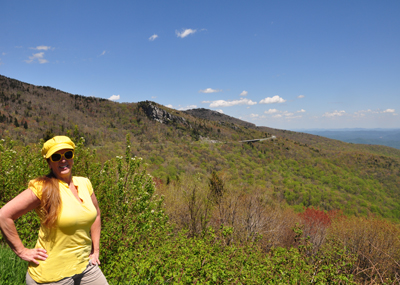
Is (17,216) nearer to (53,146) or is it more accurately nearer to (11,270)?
(53,146)

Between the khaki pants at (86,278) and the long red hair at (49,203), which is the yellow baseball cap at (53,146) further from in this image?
the khaki pants at (86,278)

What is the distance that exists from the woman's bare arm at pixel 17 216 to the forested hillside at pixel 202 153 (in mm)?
37965

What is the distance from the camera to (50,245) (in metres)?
1.94

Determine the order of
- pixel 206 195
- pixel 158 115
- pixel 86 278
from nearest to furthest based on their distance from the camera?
1. pixel 86 278
2. pixel 206 195
3. pixel 158 115

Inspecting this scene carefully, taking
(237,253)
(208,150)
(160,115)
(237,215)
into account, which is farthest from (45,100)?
(237,253)

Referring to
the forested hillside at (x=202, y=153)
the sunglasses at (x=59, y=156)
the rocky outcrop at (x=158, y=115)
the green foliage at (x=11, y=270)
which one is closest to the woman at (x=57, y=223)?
the sunglasses at (x=59, y=156)

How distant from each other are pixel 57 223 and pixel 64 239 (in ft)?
0.63

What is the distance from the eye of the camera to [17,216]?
5.80 feet

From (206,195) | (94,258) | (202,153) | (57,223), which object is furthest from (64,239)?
(202,153)

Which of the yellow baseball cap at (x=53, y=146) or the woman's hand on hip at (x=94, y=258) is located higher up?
the yellow baseball cap at (x=53, y=146)

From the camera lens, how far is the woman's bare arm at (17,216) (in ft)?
5.73

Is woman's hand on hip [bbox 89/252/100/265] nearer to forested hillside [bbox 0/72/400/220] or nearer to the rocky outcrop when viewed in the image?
forested hillside [bbox 0/72/400/220]

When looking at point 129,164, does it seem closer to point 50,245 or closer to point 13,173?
point 13,173

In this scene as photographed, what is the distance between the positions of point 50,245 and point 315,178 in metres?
76.8
